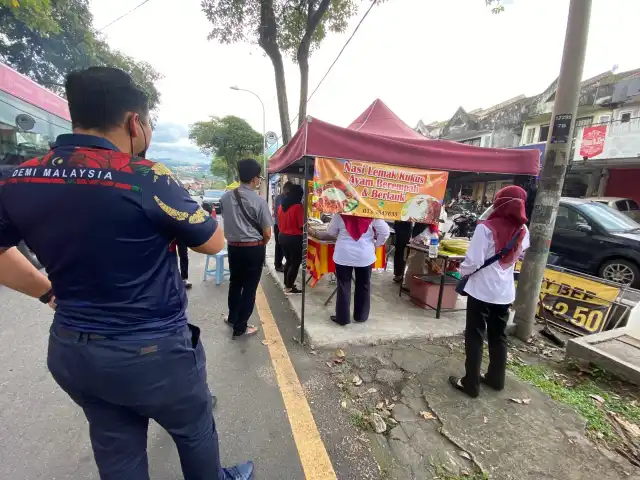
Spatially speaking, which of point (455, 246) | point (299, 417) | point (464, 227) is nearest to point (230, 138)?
point (464, 227)

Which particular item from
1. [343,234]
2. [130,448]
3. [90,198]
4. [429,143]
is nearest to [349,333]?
[343,234]

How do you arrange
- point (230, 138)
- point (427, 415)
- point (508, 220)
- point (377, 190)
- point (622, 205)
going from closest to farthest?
point (427, 415) < point (508, 220) < point (377, 190) < point (622, 205) < point (230, 138)

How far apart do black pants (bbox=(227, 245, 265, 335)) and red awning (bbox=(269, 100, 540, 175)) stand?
1.07 metres

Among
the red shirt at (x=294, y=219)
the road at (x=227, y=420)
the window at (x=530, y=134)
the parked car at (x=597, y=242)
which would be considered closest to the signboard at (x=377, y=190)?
the red shirt at (x=294, y=219)

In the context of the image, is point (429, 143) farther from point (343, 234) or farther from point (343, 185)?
point (343, 234)

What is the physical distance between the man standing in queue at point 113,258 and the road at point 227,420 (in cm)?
84

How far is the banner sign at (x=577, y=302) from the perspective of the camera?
12.5 ft

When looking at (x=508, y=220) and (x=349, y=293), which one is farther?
(x=349, y=293)

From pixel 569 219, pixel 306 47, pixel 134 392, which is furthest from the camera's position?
pixel 306 47

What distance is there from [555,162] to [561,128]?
326mm

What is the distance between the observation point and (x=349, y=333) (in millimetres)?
3412

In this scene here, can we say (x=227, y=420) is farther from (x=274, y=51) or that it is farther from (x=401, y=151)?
(x=274, y=51)

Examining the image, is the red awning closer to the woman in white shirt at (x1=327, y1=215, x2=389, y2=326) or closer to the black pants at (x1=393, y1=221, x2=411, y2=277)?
the woman in white shirt at (x1=327, y1=215, x2=389, y2=326)

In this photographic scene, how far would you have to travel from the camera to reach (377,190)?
333 centimetres
